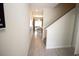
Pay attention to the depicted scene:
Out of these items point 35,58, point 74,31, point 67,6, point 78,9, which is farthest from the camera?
point 67,6

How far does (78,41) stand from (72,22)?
103cm

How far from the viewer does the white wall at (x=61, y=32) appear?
15.3 feet

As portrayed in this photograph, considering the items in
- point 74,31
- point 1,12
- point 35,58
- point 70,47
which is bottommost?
point 70,47

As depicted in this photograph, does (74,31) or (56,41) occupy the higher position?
(74,31)

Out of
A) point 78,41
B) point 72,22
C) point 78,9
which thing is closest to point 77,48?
point 78,41

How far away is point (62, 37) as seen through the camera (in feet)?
16.0

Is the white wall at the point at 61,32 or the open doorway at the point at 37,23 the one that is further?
the open doorway at the point at 37,23

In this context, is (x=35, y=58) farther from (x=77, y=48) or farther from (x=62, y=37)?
(x=62, y=37)

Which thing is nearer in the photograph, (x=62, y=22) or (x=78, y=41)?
(x=78, y=41)

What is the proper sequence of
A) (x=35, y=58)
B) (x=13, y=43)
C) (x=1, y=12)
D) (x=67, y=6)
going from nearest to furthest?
(x=35, y=58) < (x=1, y=12) < (x=13, y=43) < (x=67, y=6)

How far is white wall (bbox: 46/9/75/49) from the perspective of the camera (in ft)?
15.3

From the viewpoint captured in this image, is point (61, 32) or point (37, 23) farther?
point (37, 23)

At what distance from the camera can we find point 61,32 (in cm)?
482

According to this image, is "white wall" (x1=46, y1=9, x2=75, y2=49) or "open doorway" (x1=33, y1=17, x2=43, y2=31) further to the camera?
"open doorway" (x1=33, y1=17, x2=43, y2=31)
